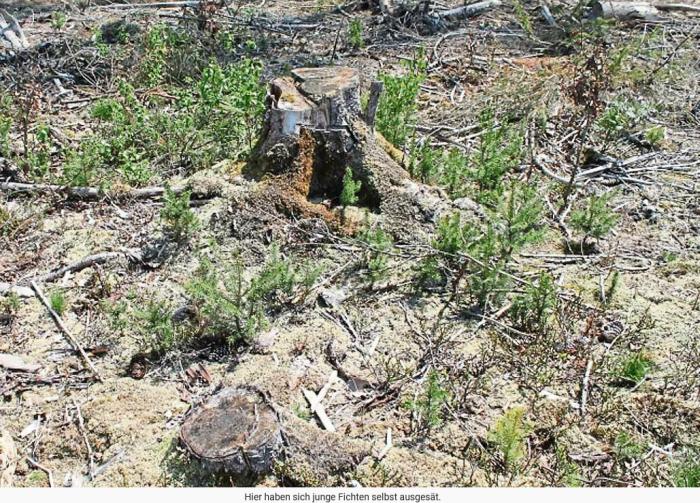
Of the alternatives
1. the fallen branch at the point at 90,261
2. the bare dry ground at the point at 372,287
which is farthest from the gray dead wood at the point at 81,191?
the fallen branch at the point at 90,261

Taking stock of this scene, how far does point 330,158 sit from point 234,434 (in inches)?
97.1

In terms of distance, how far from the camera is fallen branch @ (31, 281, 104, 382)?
165 inches

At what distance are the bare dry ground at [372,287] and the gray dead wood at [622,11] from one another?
190 centimetres

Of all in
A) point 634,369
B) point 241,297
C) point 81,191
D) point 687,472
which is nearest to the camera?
point 687,472

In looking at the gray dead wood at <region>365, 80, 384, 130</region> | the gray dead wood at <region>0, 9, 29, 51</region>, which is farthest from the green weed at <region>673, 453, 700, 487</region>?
the gray dead wood at <region>0, 9, 29, 51</region>

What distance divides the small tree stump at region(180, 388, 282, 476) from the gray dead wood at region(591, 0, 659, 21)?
25.8 ft

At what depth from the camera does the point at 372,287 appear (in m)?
4.85

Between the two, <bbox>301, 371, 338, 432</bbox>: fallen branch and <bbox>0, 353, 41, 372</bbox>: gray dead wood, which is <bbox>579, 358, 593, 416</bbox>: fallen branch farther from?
<bbox>0, 353, 41, 372</bbox>: gray dead wood

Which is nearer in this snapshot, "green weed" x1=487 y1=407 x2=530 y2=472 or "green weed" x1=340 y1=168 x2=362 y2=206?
"green weed" x1=487 y1=407 x2=530 y2=472

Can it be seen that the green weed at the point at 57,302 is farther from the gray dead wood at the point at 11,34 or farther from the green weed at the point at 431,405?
the gray dead wood at the point at 11,34

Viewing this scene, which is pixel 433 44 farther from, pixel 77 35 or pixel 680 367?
pixel 680 367

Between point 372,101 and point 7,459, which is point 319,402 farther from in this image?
point 372,101

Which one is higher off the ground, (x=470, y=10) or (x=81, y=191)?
(x=470, y=10)

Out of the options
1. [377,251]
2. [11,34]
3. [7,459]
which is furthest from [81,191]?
[11,34]
